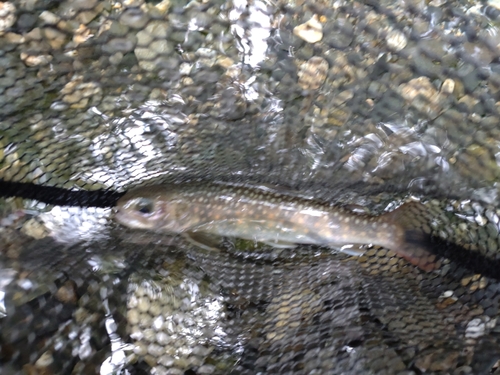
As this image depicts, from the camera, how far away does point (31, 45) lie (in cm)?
173

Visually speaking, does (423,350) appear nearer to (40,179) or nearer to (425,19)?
(425,19)

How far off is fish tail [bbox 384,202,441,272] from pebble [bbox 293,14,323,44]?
3.37 ft

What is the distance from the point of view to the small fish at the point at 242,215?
225cm

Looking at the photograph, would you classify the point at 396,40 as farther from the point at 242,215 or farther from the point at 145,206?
the point at 145,206

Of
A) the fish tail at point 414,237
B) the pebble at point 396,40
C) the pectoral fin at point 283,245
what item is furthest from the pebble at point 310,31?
the pectoral fin at point 283,245

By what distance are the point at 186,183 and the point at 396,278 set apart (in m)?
1.34

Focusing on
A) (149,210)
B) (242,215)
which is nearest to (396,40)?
(242,215)

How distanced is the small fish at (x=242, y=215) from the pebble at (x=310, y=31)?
912 millimetres

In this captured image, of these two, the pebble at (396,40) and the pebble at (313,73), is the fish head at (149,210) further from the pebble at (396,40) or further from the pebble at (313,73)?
the pebble at (396,40)

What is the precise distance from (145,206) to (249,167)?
68 cm

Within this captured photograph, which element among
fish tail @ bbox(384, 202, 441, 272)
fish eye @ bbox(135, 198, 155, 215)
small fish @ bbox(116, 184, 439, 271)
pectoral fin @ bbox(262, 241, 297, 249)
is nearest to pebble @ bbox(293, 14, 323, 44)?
small fish @ bbox(116, 184, 439, 271)

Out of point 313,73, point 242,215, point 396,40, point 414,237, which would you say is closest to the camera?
point 396,40

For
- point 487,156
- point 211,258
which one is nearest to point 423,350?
point 487,156

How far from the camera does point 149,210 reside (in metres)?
2.36
